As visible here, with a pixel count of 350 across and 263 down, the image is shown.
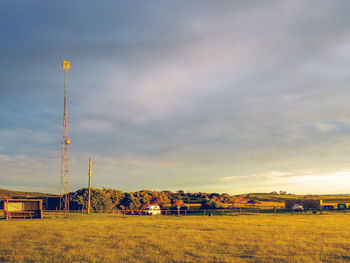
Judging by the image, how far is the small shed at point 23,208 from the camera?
4744 centimetres

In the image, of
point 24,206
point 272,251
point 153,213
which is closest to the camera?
point 272,251

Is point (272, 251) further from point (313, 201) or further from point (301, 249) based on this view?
point (313, 201)

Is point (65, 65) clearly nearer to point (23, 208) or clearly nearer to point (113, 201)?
point (23, 208)

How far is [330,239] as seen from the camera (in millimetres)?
21594

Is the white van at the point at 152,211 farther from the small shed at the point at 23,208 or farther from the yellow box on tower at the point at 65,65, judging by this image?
the yellow box on tower at the point at 65,65

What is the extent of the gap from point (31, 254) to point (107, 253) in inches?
142

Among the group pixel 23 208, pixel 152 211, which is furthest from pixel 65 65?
pixel 152 211

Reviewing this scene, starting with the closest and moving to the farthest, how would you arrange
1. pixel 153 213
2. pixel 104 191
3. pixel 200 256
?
pixel 200 256, pixel 153 213, pixel 104 191

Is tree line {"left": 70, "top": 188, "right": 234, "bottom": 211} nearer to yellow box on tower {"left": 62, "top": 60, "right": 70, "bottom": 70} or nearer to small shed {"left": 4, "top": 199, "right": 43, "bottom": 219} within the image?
small shed {"left": 4, "top": 199, "right": 43, "bottom": 219}

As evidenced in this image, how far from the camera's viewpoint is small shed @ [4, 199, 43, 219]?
47438mm

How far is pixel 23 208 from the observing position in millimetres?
48781

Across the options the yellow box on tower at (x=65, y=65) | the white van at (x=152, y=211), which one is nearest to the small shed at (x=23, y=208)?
the white van at (x=152, y=211)

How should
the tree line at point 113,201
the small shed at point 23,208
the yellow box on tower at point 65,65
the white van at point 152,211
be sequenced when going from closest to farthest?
the small shed at point 23,208, the yellow box on tower at point 65,65, the white van at point 152,211, the tree line at point 113,201

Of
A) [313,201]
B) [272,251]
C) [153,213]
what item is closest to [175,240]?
[272,251]
